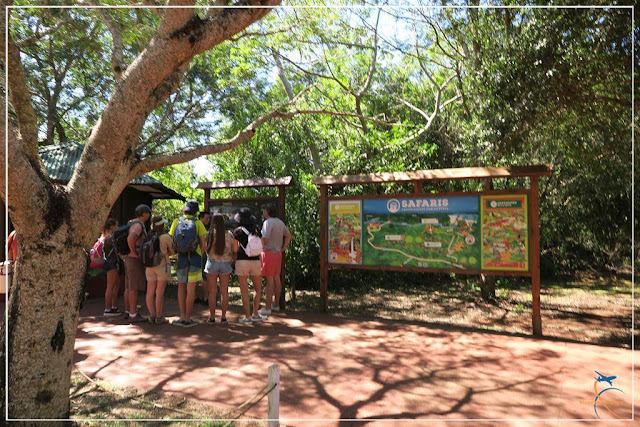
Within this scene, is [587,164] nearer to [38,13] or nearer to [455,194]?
[455,194]

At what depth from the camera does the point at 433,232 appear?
24.7 feet

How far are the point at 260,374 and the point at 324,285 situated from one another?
11.9 ft

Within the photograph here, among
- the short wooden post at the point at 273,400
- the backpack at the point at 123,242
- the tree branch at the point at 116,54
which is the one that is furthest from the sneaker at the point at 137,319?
the short wooden post at the point at 273,400

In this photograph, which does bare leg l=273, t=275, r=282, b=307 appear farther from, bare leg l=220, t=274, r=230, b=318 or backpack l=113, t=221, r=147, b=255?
backpack l=113, t=221, r=147, b=255

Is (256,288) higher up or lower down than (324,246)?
lower down

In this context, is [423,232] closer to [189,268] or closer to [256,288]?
[256,288]

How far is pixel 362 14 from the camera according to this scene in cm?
1250

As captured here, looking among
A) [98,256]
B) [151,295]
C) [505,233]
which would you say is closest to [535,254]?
[505,233]

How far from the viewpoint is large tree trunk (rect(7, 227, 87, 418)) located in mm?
3328

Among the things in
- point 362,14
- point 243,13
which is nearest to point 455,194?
point 243,13

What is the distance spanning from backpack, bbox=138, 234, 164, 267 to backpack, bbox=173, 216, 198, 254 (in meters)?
0.33

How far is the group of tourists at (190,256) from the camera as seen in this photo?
692cm

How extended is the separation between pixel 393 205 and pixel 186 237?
3504 millimetres

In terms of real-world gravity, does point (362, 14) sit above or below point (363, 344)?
above
